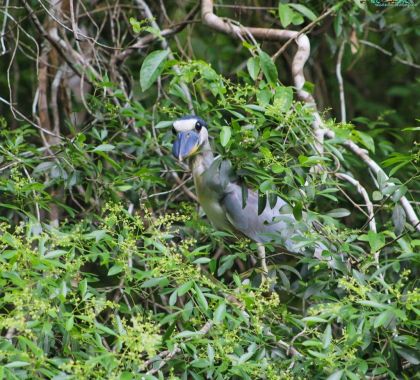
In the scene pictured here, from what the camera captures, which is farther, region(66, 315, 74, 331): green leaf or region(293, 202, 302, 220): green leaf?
region(293, 202, 302, 220): green leaf

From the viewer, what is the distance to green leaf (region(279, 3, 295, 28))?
10.1ft

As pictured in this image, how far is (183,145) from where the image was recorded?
319cm

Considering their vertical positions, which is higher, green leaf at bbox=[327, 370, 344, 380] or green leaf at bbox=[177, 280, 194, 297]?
green leaf at bbox=[177, 280, 194, 297]

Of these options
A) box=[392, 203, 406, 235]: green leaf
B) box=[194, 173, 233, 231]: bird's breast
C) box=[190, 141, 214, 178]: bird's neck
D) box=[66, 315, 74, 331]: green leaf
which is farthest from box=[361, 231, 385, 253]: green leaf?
box=[190, 141, 214, 178]: bird's neck

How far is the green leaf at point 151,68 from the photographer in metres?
2.79

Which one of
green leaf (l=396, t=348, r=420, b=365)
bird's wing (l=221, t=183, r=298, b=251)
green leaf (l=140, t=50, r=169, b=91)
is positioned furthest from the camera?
bird's wing (l=221, t=183, r=298, b=251)

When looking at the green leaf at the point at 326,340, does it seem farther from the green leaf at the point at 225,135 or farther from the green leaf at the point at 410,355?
the green leaf at the point at 225,135

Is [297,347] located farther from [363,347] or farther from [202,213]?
[202,213]

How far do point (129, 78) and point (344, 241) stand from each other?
Result: 5.29ft

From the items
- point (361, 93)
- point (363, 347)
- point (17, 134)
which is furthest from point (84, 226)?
point (361, 93)

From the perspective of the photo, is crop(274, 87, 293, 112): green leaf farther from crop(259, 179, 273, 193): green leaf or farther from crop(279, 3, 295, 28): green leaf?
crop(279, 3, 295, 28): green leaf

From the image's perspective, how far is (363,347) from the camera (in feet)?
7.00

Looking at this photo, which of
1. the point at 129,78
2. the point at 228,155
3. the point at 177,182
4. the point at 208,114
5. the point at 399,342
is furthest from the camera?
the point at 129,78

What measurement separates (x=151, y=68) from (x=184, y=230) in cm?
59
